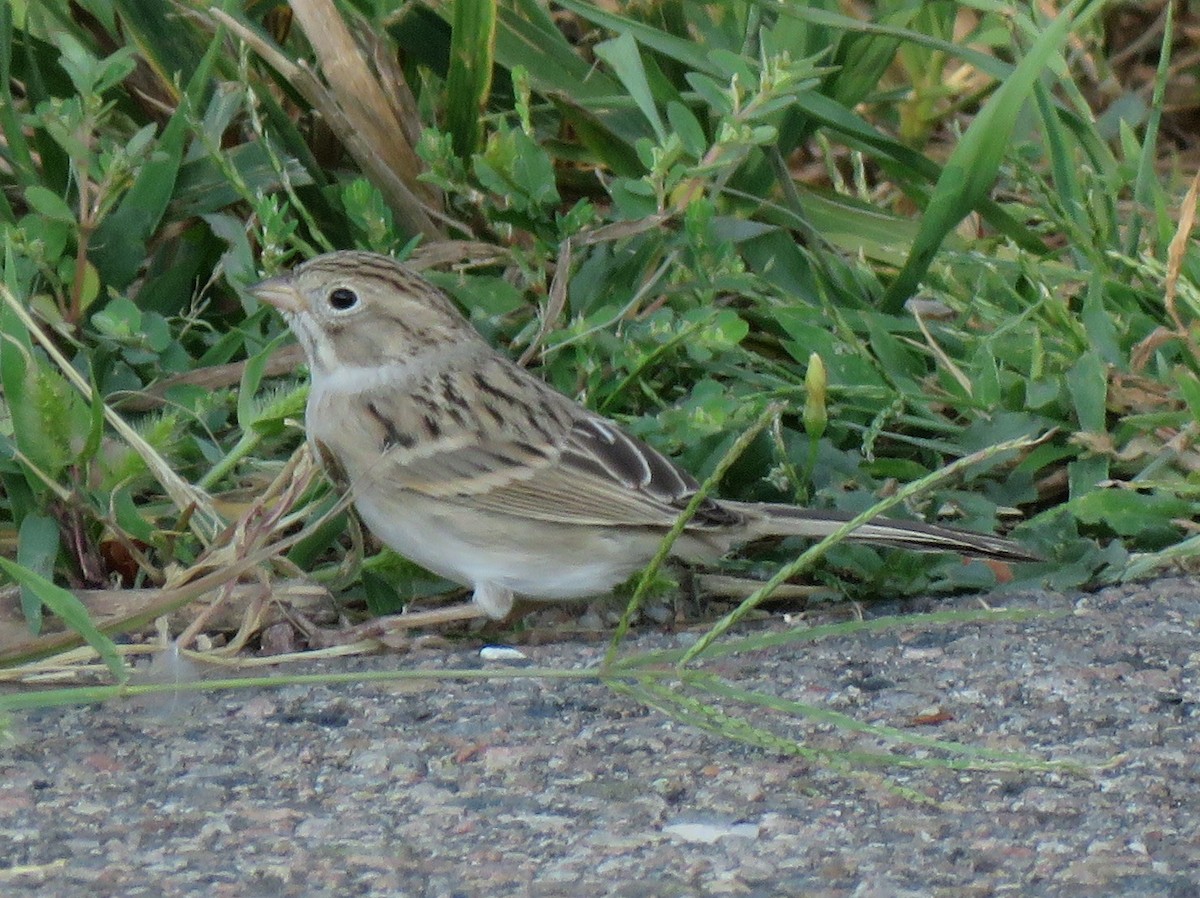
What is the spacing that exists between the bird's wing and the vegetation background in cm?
14

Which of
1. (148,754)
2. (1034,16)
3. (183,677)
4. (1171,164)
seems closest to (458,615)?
(183,677)

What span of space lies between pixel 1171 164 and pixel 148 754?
404 centimetres

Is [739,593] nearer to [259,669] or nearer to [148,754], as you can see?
[259,669]

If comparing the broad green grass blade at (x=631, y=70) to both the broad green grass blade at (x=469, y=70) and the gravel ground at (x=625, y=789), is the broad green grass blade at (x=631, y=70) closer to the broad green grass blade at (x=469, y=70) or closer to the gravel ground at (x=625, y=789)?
the broad green grass blade at (x=469, y=70)

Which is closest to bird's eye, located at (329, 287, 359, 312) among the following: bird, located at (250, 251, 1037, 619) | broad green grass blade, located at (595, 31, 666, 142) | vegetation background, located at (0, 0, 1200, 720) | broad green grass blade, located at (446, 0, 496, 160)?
bird, located at (250, 251, 1037, 619)

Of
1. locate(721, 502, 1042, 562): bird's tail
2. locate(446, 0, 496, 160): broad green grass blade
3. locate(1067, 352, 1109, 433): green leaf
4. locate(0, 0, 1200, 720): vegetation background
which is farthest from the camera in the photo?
locate(446, 0, 496, 160): broad green grass blade

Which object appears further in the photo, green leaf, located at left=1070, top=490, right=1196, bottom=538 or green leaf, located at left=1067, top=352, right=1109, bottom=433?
green leaf, located at left=1067, top=352, right=1109, bottom=433

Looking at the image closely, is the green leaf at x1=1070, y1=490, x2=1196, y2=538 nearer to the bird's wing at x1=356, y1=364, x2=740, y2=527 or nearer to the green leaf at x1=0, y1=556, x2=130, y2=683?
the bird's wing at x1=356, y1=364, x2=740, y2=527

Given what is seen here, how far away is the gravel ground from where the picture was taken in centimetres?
230

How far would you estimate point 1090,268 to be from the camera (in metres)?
4.23

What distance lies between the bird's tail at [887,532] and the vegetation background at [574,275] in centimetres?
14

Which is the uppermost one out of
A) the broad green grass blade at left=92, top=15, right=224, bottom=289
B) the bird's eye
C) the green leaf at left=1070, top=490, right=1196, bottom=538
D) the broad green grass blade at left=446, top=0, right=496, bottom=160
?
the broad green grass blade at left=446, top=0, right=496, bottom=160

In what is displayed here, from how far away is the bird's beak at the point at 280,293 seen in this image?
3811 mm

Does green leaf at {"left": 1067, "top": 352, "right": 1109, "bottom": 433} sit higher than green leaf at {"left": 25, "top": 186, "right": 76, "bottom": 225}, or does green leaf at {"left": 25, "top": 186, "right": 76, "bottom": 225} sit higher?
green leaf at {"left": 25, "top": 186, "right": 76, "bottom": 225}
